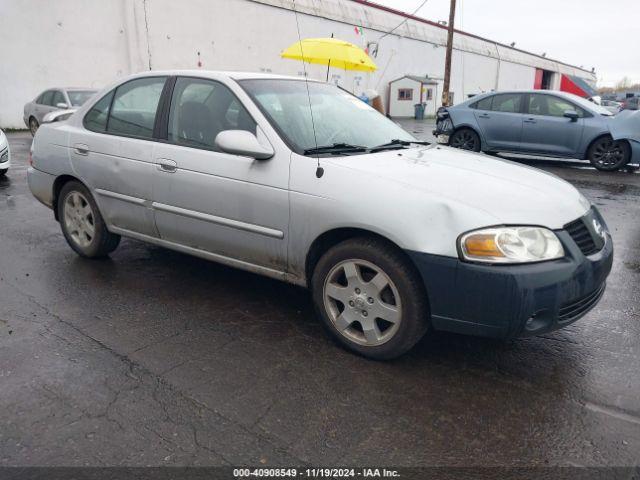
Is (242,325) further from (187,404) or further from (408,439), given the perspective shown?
(408,439)

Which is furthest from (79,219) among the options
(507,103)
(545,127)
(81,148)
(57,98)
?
(57,98)

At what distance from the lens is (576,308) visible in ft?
9.14

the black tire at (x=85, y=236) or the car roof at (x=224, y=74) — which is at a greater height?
the car roof at (x=224, y=74)

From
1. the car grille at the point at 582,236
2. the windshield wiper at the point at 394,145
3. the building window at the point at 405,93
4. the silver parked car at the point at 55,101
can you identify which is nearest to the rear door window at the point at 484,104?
the windshield wiper at the point at 394,145

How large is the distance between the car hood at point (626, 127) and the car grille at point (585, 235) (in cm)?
800

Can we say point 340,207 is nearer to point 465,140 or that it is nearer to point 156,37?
point 465,140

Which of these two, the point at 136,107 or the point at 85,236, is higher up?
the point at 136,107

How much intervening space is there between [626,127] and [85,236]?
31.4 feet

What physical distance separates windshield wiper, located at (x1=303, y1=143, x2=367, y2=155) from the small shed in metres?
27.9

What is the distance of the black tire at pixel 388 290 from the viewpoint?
2.77m

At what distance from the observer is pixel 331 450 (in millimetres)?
2250

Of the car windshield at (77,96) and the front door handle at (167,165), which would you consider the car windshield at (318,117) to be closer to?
the front door handle at (167,165)

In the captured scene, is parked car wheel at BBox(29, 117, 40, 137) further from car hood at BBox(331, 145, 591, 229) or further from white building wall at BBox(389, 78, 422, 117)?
white building wall at BBox(389, 78, 422, 117)

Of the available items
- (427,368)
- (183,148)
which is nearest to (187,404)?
(427,368)
